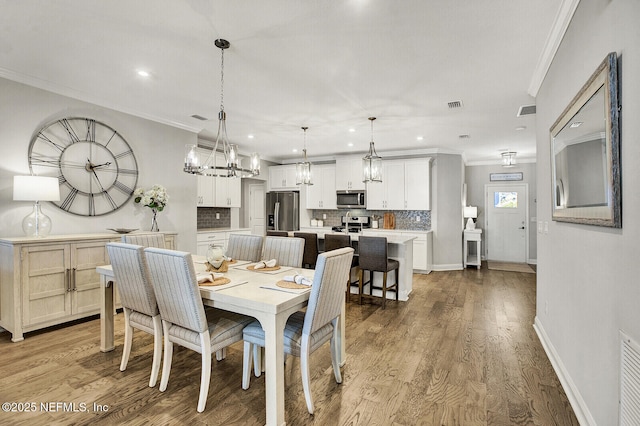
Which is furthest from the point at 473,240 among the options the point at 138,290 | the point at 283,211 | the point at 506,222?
the point at 138,290

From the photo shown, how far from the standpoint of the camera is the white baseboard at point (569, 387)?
1815mm

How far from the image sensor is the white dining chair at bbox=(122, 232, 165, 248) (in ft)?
9.93

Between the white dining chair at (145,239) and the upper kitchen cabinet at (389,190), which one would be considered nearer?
the white dining chair at (145,239)

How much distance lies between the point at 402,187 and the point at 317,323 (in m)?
5.15

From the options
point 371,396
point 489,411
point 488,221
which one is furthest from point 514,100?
point 488,221

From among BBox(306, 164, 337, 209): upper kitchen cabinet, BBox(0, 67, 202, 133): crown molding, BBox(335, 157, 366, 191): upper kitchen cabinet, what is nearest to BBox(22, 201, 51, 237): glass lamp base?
BBox(0, 67, 202, 133): crown molding

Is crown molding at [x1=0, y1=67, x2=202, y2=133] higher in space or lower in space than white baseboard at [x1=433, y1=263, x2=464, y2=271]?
higher

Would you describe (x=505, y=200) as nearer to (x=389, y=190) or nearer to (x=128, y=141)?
(x=389, y=190)

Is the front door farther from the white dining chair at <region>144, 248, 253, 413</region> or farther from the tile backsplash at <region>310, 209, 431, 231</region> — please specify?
the white dining chair at <region>144, 248, 253, 413</region>

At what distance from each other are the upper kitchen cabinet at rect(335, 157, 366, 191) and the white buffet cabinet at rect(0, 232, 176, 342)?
4.65m

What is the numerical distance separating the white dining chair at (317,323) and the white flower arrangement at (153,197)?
111 inches

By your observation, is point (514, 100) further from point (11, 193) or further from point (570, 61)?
point (11, 193)

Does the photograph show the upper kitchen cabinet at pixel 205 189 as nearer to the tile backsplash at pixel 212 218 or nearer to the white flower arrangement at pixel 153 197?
the tile backsplash at pixel 212 218

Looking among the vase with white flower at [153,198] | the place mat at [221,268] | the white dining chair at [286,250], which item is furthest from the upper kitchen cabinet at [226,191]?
the place mat at [221,268]
